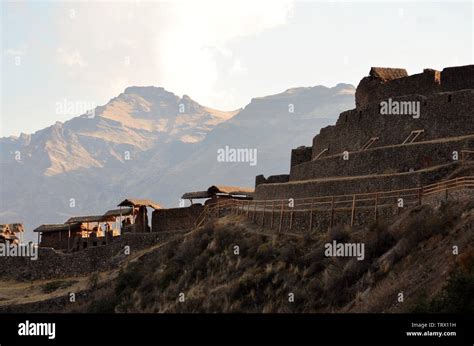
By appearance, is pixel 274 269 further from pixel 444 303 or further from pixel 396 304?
pixel 444 303

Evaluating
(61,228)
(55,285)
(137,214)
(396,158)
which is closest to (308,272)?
(396,158)

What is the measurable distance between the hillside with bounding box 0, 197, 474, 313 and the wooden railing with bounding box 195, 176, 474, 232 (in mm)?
972

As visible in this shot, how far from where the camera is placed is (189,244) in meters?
51.6

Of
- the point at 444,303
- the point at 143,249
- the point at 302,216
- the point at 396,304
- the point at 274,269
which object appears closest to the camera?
the point at 444,303

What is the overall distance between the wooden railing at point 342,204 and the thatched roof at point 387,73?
9.91 meters

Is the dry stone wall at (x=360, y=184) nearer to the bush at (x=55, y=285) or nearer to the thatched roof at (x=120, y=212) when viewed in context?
the bush at (x=55, y=285)

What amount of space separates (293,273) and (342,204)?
4527 millimetres

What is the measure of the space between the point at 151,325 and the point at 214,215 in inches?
1484

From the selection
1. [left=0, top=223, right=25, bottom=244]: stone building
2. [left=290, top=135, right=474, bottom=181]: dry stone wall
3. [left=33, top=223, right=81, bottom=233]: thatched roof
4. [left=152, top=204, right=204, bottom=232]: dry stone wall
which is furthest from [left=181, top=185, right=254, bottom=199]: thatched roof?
[left=0, top=223, right=25, bottom=244]: stone building

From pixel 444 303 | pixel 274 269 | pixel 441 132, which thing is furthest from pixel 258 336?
pixel 441 132

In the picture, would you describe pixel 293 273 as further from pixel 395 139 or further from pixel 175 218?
pixel 175 218

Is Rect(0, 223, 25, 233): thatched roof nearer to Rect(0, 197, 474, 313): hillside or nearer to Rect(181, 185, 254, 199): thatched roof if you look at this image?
Rect(0, 197, 474, 313): hillside

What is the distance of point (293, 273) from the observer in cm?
3897

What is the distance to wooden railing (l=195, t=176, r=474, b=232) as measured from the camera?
36719 millimetres
